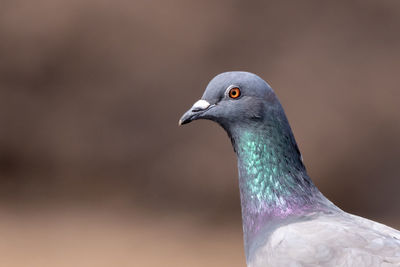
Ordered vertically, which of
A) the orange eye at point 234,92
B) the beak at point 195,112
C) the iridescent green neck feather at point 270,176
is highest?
the orange eye at point 234,92

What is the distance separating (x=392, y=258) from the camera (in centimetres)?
266

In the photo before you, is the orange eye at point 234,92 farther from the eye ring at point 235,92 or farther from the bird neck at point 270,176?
the bird neck at point 270,176

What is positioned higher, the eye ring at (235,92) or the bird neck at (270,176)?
the eye ring at (235,92)

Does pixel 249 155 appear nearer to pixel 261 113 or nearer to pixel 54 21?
pixel 261 113

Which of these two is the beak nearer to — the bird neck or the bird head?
the bird head

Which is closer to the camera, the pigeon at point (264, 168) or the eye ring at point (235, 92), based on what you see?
the pigeon at point (264, 168)

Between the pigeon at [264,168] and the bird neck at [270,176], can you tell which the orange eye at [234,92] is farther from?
the bird neck at [270,176]

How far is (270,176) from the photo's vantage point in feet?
10.1

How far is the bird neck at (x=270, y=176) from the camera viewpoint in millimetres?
3049

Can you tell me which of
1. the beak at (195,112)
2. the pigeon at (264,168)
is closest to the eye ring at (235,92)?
the pigeon at (264,168)

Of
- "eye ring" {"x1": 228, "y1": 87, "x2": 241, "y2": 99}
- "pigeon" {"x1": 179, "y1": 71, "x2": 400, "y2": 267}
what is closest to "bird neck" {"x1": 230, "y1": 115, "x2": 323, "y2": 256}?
"pigeon" {"x1": 179, "y1": 71, "x2": 400, "y2": 267}

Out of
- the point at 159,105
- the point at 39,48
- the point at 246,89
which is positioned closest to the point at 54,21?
the point at 39,48

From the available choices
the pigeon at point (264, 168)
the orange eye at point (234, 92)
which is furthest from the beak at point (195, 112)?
the orange eye at point (234, 92)

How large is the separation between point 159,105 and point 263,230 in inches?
195
